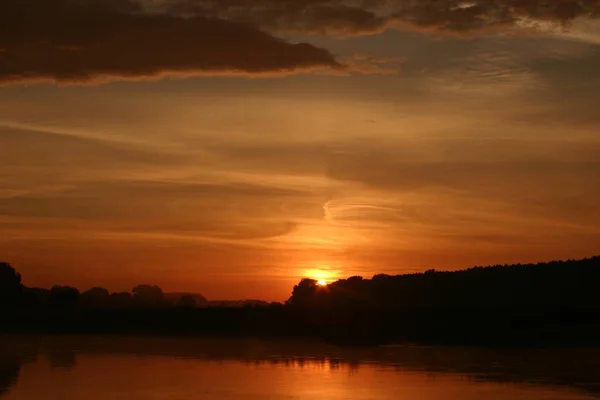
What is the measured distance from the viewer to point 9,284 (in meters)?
80.3

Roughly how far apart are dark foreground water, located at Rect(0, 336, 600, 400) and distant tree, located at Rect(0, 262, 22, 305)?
37136mm

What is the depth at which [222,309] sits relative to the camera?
61.5 metres

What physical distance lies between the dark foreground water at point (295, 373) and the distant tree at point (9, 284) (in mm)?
37136

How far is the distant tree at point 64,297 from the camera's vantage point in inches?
2936

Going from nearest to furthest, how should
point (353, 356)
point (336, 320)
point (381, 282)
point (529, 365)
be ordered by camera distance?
point (529, 365) → point (353, 356) → point (336, 320) → point (381, 282)

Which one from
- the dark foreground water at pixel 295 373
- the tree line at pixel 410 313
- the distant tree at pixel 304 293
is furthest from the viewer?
the distant tree at pixel 304 293

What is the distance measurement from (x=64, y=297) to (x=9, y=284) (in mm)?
5916

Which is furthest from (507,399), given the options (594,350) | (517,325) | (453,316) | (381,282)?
(381,282)

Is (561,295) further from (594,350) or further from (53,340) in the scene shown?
(53,340)

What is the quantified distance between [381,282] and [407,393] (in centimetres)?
3713

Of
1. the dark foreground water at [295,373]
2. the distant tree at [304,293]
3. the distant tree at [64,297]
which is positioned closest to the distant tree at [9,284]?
the distant tree at [64,297]

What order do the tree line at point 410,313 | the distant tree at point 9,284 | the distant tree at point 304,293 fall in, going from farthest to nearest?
the distant tree at point 9,284
the distant tree at point 304,293
the tree line at point 410,313

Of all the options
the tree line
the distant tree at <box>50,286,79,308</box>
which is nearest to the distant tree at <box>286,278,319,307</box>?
the tree line

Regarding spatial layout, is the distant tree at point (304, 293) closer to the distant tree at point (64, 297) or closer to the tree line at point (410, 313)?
the tree line at point (410, 313)
